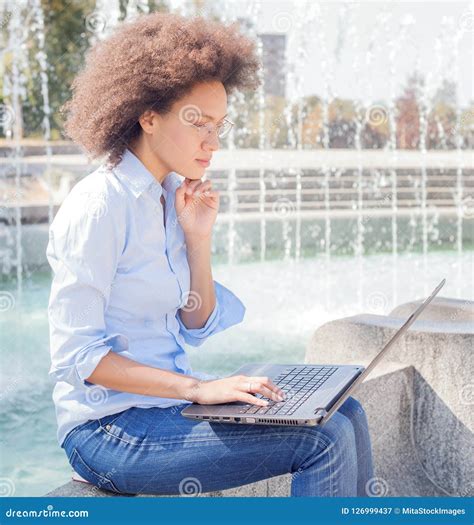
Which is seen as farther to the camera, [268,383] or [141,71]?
[141,71]

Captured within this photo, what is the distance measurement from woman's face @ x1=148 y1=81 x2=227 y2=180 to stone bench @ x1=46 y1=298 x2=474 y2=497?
1016mm

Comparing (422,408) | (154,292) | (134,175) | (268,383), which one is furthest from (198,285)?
(422,408)

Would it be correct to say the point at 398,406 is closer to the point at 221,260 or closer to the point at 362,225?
Result: the point at 221,260

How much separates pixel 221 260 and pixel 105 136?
20.7 ft

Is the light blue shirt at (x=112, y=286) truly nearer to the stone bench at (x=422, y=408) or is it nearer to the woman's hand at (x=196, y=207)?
the woman's hand at (x=196, y=207)

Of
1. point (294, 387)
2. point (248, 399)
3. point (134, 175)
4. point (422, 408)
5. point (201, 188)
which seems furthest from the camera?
point (422, 408)

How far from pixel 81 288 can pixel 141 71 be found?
0.48 m

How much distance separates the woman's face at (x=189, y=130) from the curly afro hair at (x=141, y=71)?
0.02 m

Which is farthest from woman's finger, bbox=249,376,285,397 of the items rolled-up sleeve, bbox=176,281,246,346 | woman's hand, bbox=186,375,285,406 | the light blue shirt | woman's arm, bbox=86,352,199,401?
rolled-up sleeve, bbox=176,281,246,346

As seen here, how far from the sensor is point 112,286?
6.69ft

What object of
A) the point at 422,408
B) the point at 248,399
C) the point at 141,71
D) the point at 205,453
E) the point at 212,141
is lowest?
the point at 422,408

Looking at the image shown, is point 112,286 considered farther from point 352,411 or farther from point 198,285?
point 352,411

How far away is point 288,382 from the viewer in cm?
206

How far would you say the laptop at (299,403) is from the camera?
1819 mm
